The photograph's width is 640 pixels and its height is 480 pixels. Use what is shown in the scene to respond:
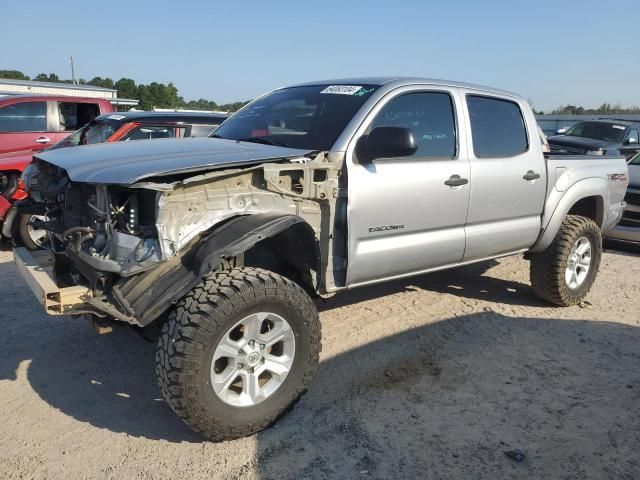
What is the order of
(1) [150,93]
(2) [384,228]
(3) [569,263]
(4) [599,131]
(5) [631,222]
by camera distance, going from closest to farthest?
(2) [384,228], (3) [569,263], (5) [631,222], (4) [599,131], (1) [150,93]

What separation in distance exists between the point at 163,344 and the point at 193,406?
339 millimetres

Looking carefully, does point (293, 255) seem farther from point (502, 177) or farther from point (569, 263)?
point (569, 263)

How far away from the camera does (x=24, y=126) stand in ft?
27.1

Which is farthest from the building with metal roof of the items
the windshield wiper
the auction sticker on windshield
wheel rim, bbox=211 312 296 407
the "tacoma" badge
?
wheel rim, bbox=211 312 296 407

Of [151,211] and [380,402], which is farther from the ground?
[151,211]

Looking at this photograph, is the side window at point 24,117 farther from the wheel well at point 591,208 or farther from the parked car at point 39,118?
the wheel well at point 591,208

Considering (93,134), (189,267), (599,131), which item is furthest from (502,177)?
(599,131)

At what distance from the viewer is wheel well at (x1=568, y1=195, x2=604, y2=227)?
5.50 metres

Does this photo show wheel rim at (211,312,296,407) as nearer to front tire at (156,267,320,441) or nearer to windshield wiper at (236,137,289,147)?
front tire at (156,267,320,441)

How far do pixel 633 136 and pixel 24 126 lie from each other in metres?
12.5

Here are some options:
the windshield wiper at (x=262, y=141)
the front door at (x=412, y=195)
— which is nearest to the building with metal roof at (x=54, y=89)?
the windshield wiper at (x=262, y=141)

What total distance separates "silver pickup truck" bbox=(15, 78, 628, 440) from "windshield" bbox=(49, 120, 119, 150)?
132 inches

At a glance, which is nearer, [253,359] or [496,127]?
[253,359]

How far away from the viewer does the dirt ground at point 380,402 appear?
2803mm
